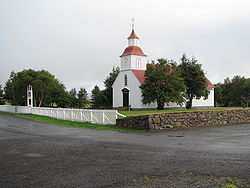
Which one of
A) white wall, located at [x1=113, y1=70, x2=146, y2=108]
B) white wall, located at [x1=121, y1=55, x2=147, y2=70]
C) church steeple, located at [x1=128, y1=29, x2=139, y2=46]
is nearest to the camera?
white wall, located at [x1=113, y1=70, x2=146, y2=108]

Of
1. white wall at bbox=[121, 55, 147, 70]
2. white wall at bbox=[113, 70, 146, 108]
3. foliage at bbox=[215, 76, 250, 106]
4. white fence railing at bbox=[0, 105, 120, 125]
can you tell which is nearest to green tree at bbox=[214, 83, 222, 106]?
foliage at bbox=[215, 76, 250, 106]

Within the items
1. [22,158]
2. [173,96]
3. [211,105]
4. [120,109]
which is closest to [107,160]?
[22,158]

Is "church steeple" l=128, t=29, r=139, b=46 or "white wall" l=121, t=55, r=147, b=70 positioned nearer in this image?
"white wall" l=121, t=55, r=147, b=70

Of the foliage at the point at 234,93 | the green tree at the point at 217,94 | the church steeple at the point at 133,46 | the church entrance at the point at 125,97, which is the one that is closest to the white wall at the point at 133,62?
the church steeple at the point at 133,46

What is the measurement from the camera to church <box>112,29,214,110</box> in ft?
136

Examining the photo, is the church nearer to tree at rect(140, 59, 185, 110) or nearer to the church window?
the church window

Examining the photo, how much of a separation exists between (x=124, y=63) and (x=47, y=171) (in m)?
39.9

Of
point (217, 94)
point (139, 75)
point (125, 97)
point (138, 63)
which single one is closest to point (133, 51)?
point (138, 63)

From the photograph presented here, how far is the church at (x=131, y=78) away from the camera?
4155 centimetres

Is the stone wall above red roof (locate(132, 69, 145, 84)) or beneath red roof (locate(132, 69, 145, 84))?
beneath

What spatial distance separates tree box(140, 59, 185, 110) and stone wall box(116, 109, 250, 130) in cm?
1702

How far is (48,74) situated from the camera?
42.2 meters

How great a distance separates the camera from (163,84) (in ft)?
121

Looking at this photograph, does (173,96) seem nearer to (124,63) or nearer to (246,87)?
(124,63)
